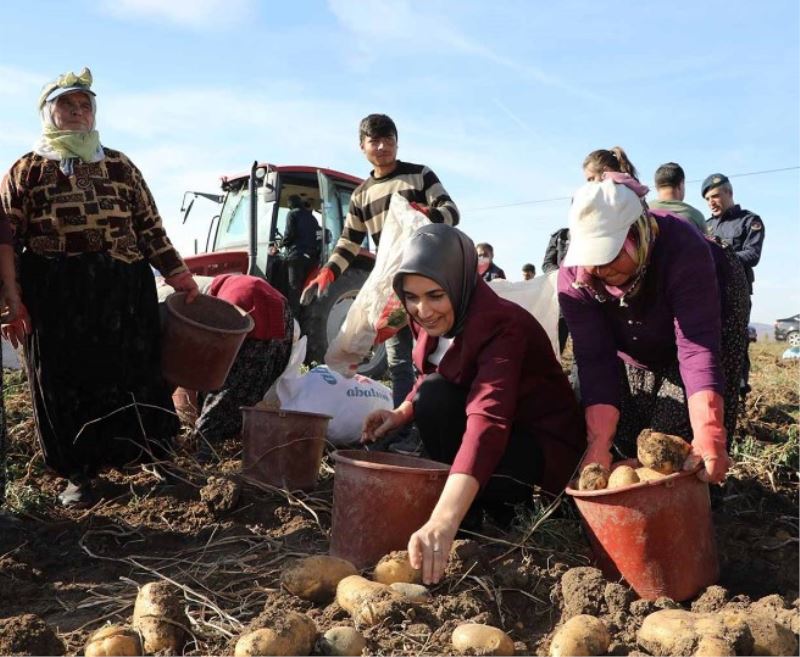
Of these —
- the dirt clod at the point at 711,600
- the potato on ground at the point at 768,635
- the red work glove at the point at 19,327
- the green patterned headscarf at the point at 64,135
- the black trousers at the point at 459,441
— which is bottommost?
the dirt clod at the point at 711,600

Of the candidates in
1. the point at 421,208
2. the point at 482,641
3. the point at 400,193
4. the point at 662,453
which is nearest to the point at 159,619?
the point at 482,641

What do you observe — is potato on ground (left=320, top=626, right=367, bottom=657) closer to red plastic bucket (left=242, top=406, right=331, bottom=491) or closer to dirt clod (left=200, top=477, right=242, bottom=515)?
dirt clod (left=200, top=477, right=242, bottom=515)

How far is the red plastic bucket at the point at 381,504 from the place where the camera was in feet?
8.34

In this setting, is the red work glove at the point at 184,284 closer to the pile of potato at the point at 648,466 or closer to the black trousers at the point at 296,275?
the pile of potato at the point at 648,466

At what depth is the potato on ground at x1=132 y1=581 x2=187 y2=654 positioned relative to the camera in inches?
83.5

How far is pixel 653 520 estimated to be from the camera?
2.29 meters

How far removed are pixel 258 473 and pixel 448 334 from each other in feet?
3.88

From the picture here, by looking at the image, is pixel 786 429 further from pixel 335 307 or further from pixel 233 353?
pixel 335 307

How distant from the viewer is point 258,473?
3539mm

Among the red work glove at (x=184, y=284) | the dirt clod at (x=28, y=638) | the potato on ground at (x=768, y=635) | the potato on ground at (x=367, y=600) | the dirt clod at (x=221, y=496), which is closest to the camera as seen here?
the potato on ground at (x=768, y=635)

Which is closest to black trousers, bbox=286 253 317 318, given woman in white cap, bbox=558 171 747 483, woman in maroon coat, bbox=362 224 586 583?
woman in maroon coat, bbox=362 224 586 583

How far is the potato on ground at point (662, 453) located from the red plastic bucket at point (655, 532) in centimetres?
5

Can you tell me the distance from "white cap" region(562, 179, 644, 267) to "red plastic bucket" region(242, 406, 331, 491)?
143 cm

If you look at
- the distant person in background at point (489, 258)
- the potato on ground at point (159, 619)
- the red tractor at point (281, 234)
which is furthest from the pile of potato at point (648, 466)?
the distant person in background at point (489, 258)
